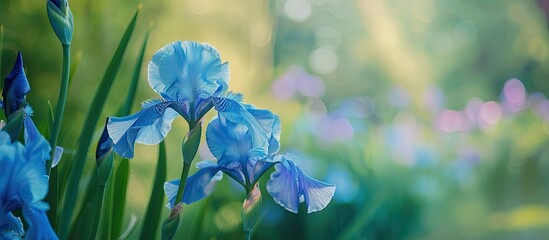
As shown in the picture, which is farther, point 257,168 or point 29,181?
point 257,168

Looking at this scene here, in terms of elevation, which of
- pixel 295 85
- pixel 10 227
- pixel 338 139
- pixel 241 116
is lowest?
pixel 10 227

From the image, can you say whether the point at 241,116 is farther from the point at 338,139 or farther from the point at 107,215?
the point at 338,139

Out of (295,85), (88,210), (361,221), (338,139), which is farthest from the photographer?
(295,85)

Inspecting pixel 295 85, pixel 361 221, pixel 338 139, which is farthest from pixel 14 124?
pixel 295 85

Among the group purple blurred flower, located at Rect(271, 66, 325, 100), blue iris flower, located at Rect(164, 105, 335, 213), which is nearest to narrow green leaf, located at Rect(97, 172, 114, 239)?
blue iris flower, located at Rect(164, 105, 335, 213)

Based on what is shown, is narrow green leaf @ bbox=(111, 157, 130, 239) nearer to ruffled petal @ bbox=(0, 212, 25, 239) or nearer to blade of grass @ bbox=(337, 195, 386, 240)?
ruffled petal @ bbox=(0, 212, 25, 239)

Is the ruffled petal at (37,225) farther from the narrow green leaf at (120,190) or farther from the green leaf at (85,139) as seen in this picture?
the narrow green leaf at (120,190)
